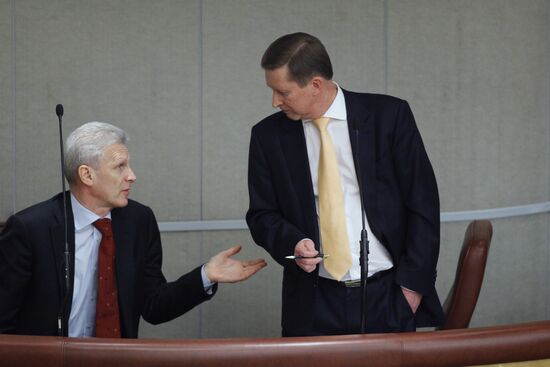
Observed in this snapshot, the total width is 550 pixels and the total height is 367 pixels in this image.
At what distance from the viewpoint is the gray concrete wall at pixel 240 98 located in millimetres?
4723

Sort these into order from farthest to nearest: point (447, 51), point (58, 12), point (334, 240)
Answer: point (447, 51)
point (58, 12)
point (334, 240)

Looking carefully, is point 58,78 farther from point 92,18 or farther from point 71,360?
point 71,360

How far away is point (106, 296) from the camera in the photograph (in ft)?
10.2

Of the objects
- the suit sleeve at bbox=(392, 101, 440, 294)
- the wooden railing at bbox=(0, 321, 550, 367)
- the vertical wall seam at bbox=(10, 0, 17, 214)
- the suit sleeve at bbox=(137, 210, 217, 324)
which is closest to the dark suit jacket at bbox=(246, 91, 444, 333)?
the suit sleeve at bbox=(392, 101, 440, 294)

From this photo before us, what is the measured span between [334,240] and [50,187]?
2104 millimetres

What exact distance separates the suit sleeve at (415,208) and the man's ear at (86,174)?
0.96 metres

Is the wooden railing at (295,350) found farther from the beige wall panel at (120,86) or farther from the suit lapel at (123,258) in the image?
the beige wall panel at (120,86)

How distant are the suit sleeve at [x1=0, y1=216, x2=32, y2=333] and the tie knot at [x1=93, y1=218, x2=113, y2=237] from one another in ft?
0.77

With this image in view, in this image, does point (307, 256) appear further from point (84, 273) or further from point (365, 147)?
point (84, 273)

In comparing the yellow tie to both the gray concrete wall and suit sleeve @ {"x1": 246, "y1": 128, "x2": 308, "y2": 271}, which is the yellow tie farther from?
the gray concrete wall

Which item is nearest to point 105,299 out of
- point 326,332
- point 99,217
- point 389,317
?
point 99,217

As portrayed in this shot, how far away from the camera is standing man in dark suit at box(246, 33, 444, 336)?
10.1 feet

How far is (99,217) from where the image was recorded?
125 inches

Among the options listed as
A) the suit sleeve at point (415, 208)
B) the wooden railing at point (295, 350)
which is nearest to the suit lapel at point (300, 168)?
the suit sleeve at point (415, 208)
